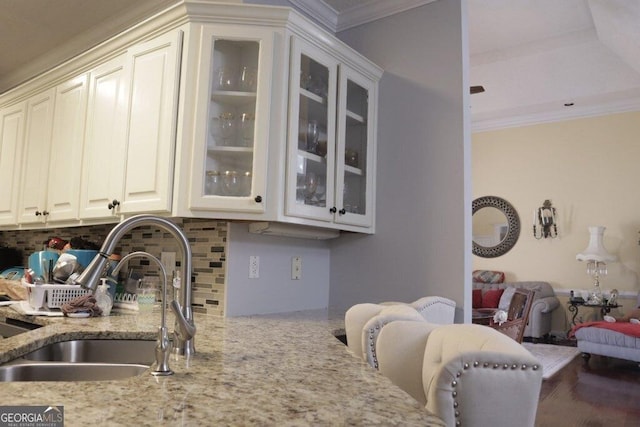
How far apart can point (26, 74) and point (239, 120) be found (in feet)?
9.16

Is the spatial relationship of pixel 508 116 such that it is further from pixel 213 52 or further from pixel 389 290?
pixel 213 52

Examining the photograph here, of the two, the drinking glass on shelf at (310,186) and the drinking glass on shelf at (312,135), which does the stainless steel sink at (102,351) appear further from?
the drinking glass on shelf at (312,135)

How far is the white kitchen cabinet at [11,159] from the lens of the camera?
3.21 meters

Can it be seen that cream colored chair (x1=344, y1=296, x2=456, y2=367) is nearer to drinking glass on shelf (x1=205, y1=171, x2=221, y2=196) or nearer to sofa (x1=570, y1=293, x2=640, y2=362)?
drinking glass on shelf (x1=205, y1=171, x2=221, y2=196)

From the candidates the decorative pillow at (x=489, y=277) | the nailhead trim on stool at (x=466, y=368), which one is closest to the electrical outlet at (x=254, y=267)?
the nailhead trim on stool at (x=466, y=368)

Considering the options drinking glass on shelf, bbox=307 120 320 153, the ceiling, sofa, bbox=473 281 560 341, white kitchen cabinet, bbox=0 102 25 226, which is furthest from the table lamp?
white kitchen cabinet, bbox=0 102 25 226

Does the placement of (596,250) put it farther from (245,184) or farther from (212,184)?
(212,184)

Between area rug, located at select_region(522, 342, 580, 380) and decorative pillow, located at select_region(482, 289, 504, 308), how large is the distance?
2.00 feet

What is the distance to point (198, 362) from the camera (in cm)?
125

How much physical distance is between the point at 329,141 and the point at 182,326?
1379mm

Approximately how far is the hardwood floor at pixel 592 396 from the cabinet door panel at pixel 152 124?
9.28ft

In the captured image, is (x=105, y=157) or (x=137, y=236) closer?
(x=105, y=157)

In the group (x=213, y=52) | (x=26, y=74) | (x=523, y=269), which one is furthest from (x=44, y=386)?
(x=523, y=269)

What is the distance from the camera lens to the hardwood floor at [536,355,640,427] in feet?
10.9
